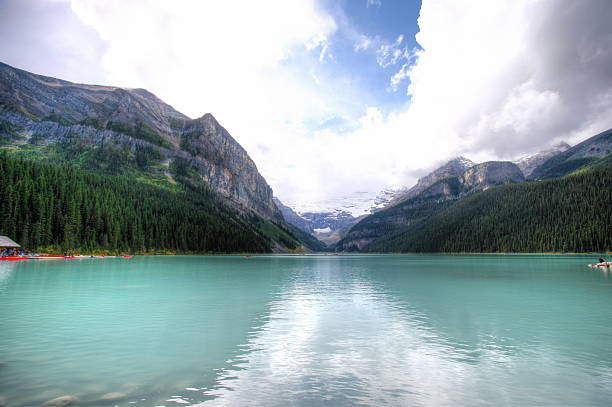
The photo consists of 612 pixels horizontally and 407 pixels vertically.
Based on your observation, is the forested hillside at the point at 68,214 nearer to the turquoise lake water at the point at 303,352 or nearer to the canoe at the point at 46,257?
the canoe at the point at 46,257

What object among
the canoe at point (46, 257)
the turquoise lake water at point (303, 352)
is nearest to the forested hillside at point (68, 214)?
the canoe at point (46, 257)

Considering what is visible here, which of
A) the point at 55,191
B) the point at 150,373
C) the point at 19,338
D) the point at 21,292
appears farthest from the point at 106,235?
the point at 150,373

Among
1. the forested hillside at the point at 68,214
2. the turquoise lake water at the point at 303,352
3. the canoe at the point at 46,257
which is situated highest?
the forested hillside at the point at 68,214

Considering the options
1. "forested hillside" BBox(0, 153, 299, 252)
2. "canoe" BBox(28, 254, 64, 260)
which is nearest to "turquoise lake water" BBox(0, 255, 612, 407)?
"canoe" BBox(28, 254, 64, 260)

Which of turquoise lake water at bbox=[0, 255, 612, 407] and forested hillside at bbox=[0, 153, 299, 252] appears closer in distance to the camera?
turquoise lake water at bbox=[0, 255, 612, 407]

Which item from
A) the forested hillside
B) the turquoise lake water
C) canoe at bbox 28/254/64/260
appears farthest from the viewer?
the forested hillside

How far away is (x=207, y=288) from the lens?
51125 mm

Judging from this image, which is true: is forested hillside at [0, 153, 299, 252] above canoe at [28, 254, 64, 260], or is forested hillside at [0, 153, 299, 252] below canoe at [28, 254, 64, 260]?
above

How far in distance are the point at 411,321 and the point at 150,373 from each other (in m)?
20.6

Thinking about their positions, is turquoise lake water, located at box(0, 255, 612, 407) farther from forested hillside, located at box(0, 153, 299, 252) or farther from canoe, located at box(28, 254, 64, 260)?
forested hillside, located at box(0, 153, 299, 252)

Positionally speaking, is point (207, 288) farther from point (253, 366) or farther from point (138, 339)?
point (253, 366)

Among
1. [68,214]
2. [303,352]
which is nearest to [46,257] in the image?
[68,214]

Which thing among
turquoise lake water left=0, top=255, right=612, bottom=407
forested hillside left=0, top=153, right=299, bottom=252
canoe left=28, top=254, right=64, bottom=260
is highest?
forested hillside left=0, top=153, right=299, bottom=252

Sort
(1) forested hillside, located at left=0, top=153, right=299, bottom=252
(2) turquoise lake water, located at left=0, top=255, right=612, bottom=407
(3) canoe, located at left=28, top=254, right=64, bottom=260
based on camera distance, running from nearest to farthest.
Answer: (2) turquoise lake water, located at left=0, top=255, right=612, bottom=407 → (3) canoe, located at left=28, top=254, right=64, bottom=260 → (1) forested hillside, located at left=0, top=153, right=299, bottom=252
